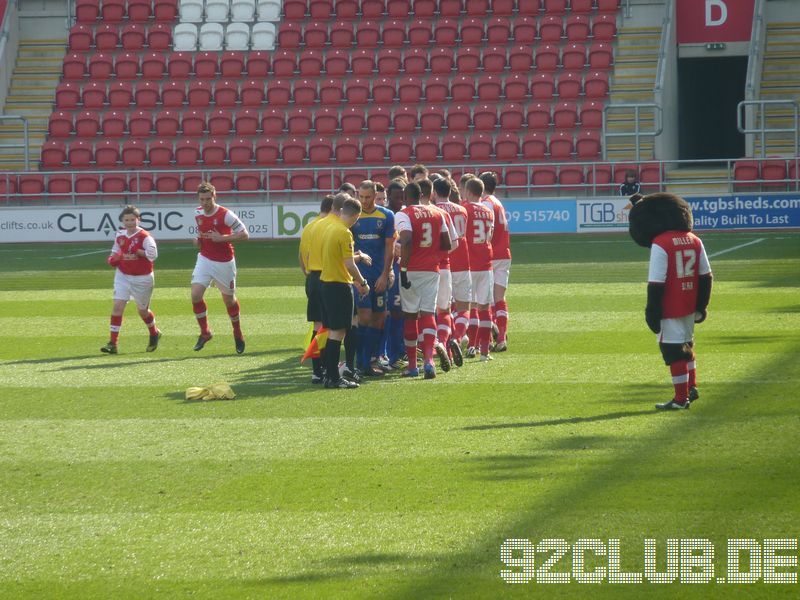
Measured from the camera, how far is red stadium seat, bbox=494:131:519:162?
33.8 metres

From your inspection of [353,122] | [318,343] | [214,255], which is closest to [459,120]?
[353,122]

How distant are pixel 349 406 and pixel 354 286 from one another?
2.27 m

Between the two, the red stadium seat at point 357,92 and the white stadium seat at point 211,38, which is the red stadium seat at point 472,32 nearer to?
the red stadium seat at point 357,92

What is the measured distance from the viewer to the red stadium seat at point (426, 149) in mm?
33875

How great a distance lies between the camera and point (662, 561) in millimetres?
6957

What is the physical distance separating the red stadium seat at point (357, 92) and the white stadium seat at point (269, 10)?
4103 mm

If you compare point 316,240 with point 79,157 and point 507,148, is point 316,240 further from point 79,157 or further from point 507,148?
point 79,157

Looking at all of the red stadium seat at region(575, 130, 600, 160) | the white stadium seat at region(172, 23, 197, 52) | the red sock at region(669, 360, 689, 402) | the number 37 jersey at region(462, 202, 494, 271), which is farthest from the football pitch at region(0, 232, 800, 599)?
the white stadium seat at region(172, 23, 197, 52)

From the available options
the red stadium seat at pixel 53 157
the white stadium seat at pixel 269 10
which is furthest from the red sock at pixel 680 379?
the white stadium seat at pixel 269 10

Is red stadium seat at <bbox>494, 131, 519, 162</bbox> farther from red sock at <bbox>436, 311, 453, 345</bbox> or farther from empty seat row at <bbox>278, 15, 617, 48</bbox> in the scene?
red sock at <bbox>436, 311, 453, 345</bbox>

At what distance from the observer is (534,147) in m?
33.9

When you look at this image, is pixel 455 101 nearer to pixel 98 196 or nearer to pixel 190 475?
pixel 98 196

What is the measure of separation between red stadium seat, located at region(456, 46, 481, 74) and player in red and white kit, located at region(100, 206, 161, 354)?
2165 centimetres

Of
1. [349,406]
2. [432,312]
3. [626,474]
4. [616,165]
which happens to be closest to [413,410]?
[349,406]
